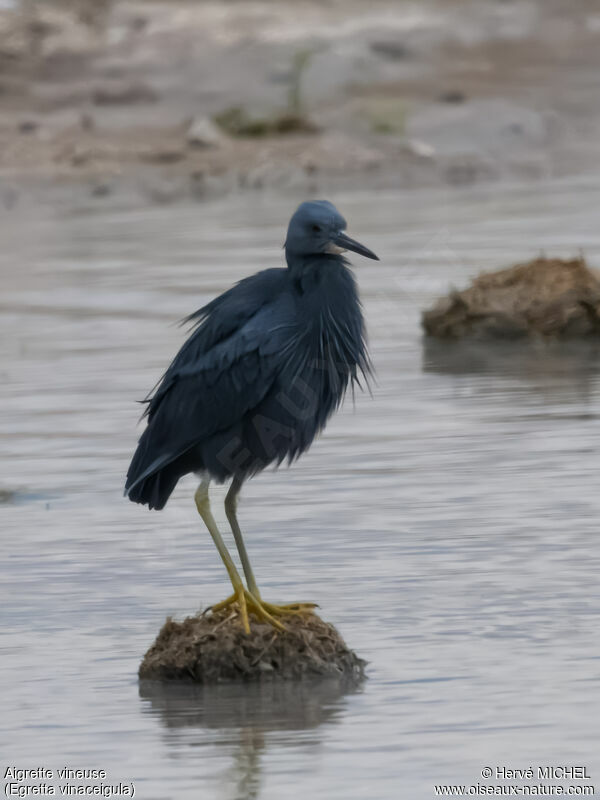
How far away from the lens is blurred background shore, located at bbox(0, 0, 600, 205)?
29188 millimetres

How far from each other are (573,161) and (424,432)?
19.9 metres

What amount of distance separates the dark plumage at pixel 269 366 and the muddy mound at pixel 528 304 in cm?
725

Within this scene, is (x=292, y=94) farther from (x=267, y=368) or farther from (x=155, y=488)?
(x=267, y=368)

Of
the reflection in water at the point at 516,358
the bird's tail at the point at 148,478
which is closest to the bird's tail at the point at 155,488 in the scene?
the bird's tail at the point at 148,478

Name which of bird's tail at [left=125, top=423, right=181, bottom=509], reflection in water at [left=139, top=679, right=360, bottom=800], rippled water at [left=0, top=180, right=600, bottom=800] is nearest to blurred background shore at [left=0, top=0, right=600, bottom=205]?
rippled water at [left=0, top=180, right=600, bottom=800]

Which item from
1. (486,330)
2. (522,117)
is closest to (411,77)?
(522,117)

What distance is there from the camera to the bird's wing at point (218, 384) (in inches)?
274

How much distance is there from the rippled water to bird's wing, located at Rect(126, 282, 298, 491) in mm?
799

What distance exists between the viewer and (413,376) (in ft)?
43.8

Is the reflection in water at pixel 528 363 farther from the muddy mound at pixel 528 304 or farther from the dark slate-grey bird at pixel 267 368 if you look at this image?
the dark slate-grey bird at pixel 267 368

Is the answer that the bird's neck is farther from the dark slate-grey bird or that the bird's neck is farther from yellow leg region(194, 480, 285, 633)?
yellow leg region(194, 480, 285, 633)

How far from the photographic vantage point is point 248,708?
22.3ft

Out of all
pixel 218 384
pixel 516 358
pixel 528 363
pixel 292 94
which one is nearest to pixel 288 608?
pixel 218 384

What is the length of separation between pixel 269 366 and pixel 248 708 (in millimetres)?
1105
